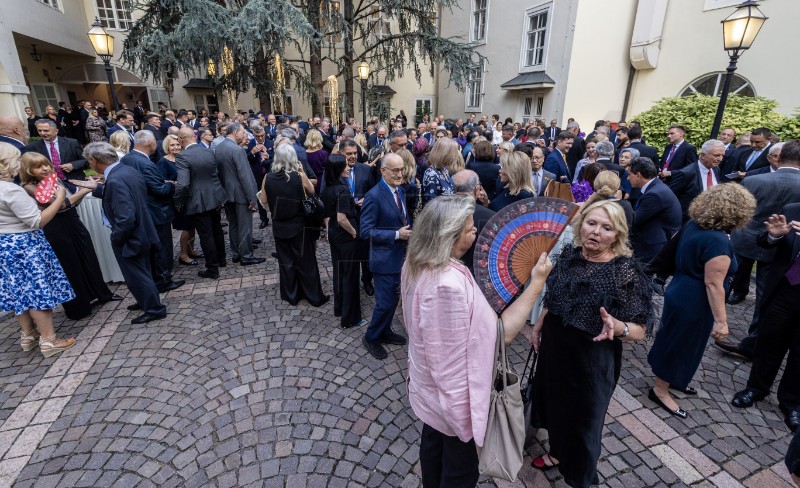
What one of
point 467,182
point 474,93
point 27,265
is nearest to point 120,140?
point 27,265

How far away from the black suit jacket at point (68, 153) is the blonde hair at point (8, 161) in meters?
2.89

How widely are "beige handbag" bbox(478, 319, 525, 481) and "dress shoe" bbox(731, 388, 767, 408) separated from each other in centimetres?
297

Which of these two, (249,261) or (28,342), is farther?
(249,261)

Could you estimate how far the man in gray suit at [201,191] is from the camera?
5.66m

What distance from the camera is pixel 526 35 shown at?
1623 centimetres

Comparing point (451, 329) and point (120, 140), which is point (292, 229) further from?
point (451, 329)

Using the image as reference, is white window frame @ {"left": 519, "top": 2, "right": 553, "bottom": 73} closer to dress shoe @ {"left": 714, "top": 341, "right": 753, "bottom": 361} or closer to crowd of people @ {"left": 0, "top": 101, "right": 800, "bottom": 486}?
crowd of people @ {"left": 0, "top": 101, "right": 800, "bottom": 486}

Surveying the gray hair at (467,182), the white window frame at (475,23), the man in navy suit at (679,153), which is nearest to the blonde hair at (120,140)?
the gray hair at (467,182)

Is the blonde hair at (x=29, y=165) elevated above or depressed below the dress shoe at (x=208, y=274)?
above

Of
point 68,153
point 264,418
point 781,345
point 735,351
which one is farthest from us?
point 68,153

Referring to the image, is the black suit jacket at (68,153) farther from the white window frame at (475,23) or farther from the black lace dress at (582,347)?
the white window frame at (475,23)

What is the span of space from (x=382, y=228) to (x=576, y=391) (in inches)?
88.3

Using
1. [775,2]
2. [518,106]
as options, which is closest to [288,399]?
[775,2]

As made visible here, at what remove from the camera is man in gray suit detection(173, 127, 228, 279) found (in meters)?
5.66
